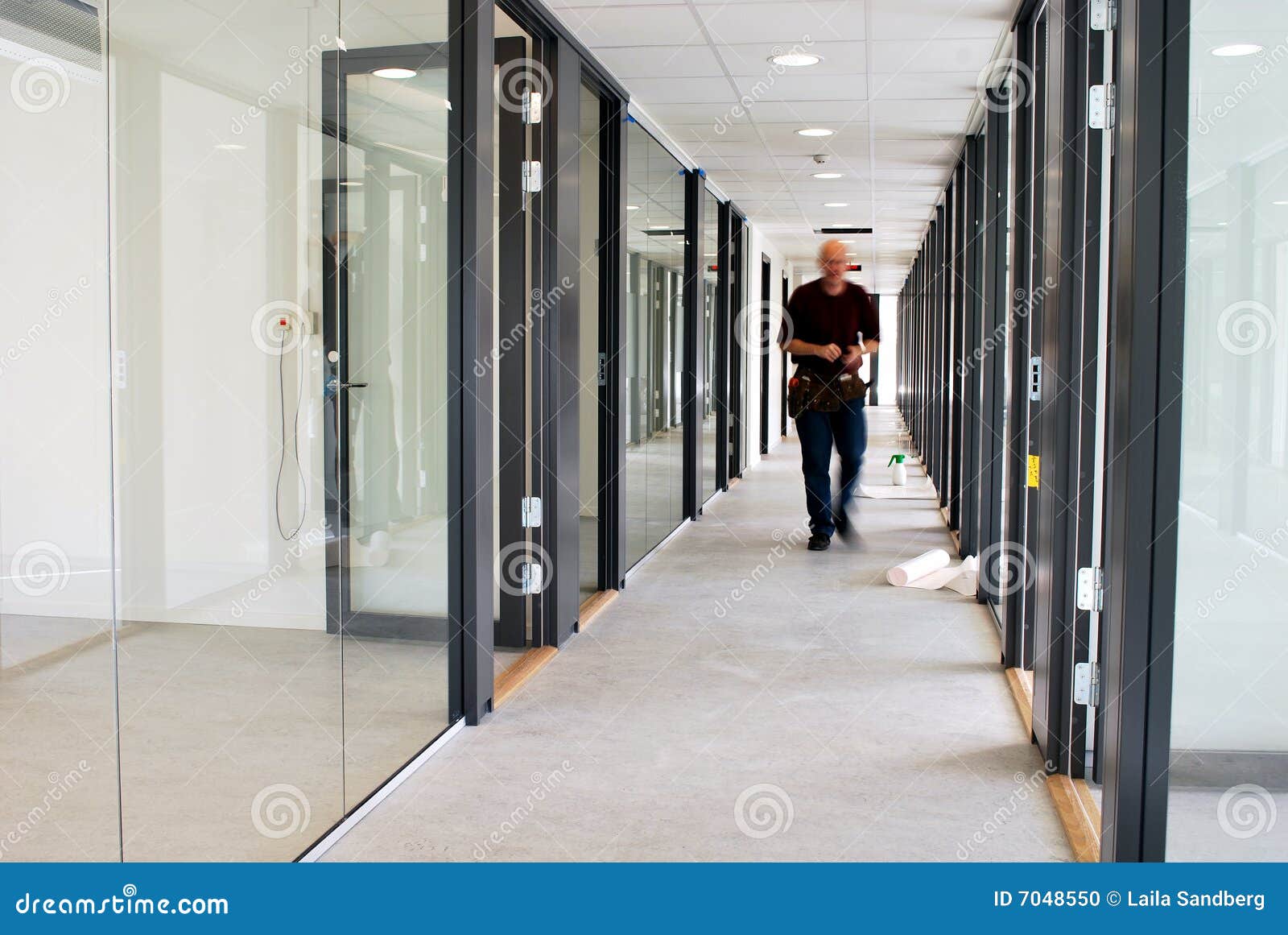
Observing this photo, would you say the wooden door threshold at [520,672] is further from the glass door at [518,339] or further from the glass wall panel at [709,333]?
the glass wall panel at [709,333]

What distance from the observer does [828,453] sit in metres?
7.28

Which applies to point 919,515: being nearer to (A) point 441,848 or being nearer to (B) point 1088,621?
(B) point 1088,621

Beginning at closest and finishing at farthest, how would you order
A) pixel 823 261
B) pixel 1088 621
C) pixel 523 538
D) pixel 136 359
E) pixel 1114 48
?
1. pixel 136 359
2. pixel 1114 48
3. pixel 1088 621
4. pixel 523 538
5. pixel 823 261

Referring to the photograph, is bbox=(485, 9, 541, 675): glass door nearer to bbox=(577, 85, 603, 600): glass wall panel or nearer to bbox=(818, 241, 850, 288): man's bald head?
bbox=(577, 85, 603, 600): glass wall panel

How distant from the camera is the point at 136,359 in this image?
2000 mm

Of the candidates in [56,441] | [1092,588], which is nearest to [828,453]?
[1092,588]

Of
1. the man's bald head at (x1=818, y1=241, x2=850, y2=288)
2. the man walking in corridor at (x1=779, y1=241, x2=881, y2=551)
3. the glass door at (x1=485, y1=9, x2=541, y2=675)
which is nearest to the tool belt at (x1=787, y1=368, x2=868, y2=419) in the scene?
the man walking in corridor at (x1=779, y1=241, x2=881, y2=551)

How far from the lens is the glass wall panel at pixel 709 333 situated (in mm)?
8891

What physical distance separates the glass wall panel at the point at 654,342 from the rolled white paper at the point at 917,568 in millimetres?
1363

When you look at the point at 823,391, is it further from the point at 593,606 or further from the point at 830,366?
the point at 593,606

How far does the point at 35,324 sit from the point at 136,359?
19 cm

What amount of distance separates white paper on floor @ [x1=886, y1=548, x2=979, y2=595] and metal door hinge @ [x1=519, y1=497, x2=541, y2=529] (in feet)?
7.05

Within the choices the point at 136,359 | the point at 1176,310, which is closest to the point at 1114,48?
the point at 1176,310

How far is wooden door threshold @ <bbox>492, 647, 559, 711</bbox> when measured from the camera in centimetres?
411
